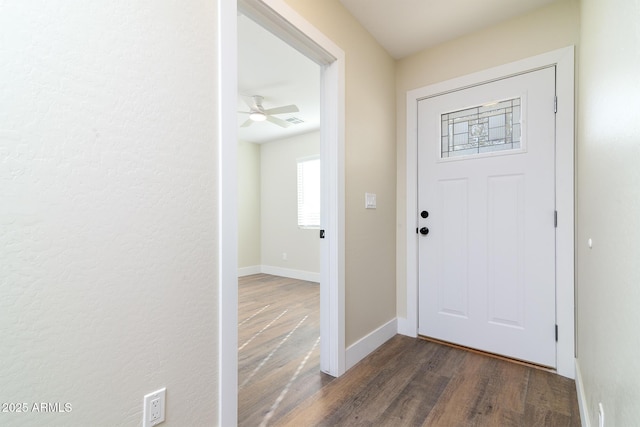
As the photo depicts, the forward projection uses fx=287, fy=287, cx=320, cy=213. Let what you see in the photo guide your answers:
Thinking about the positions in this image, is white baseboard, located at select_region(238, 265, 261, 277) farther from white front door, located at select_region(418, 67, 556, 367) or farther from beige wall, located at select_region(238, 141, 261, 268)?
white front door, located at select_region(418, 67, 556, 367)

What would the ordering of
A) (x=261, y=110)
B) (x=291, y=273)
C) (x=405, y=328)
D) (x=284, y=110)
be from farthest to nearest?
(x=291, y=273)
(x=261, y=110)
(x=284, y=110)
(x=405, y=328)

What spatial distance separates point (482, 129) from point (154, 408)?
2.67m

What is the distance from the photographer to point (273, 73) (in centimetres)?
294

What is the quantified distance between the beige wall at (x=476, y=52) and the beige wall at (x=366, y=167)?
9 cm

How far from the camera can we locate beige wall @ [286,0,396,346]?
2078mm

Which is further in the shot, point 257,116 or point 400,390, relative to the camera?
point 257,116

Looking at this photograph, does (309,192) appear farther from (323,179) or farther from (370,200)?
(323,179)

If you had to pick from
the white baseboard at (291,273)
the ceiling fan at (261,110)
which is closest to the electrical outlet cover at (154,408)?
the ceiling fan at (261,110)

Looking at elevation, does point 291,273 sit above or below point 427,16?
below

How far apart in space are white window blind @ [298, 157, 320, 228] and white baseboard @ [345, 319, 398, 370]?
264 centimetres

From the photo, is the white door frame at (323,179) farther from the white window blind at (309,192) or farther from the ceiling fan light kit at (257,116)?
the white window blind at (309,192)

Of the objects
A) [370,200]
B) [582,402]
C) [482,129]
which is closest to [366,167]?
[370,200]

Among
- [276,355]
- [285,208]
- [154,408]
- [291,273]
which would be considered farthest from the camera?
[285,208]

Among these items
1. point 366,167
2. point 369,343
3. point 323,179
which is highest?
point 366,167
